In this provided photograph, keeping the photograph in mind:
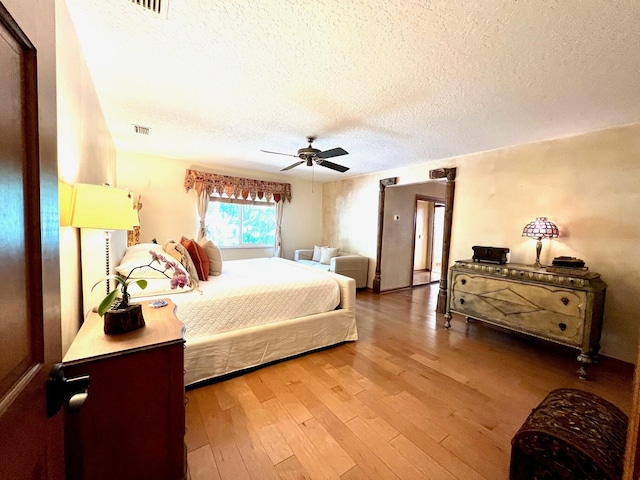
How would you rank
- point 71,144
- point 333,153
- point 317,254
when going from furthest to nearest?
point 317,254
point 333,153
point 71,144

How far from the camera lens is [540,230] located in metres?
2.75

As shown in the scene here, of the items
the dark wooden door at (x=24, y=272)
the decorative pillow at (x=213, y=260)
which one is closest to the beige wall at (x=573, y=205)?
the decorative pillow at (x=213, y=260)

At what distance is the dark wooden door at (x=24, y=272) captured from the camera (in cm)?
45

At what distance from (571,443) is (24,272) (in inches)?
75.4

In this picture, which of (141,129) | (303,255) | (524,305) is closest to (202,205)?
(141,129)

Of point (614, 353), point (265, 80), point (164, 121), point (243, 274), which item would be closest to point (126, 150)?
point (164, 121)

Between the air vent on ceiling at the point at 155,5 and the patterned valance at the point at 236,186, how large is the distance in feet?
12.2

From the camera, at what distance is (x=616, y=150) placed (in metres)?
2.57

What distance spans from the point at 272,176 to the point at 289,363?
13.6 feet

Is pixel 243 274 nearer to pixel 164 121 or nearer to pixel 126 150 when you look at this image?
pixel 164 121

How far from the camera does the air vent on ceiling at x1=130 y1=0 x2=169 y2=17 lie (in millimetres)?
1300

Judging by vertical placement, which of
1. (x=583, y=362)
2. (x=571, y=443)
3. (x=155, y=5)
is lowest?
(x=583, y=362)

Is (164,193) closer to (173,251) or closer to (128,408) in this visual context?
(173,251)

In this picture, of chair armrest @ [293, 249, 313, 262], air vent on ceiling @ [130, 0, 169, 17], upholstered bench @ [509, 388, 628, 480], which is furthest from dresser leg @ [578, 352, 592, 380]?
chair armrest @ [293, 249, 313, 262]
